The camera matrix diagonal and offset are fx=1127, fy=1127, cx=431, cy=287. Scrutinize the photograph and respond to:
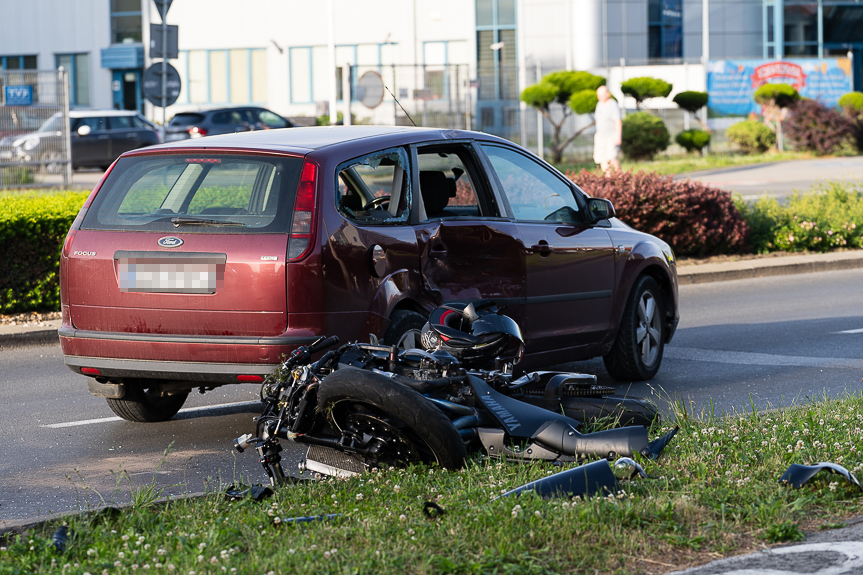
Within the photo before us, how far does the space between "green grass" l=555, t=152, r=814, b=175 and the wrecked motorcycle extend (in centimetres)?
2384

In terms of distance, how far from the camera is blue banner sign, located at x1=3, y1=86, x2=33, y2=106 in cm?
1927

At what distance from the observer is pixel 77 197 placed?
12.1 metres

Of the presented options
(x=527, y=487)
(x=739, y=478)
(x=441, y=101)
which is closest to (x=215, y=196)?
(x=527, y=487)

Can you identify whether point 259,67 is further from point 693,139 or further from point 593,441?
point 593,441

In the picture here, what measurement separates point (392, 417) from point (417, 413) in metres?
0.15

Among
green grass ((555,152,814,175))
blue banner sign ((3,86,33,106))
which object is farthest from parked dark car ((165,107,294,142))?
blue banner sign ((3,86,33,106))

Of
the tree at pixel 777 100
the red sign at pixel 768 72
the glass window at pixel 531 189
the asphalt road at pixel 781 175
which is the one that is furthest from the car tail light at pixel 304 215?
the red sign at pixel 768 72

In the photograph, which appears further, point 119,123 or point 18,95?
point 119,123

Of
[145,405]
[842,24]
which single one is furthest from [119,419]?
[842,24]

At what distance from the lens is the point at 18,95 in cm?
1942

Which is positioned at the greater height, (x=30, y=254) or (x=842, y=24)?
(x=842, y=24)

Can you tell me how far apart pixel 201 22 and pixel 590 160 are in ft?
73.2

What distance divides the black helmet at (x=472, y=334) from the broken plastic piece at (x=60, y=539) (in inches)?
Result: 75.8

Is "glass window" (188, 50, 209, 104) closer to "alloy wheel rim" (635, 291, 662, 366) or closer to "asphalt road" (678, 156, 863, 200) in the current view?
"asphalt road" (678, 156, 863, 200)
